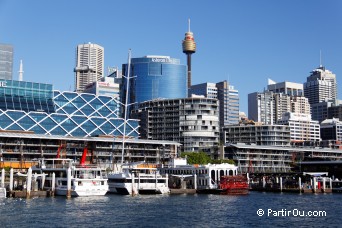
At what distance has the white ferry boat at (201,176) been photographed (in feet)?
443

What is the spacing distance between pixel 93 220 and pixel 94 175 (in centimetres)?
4671

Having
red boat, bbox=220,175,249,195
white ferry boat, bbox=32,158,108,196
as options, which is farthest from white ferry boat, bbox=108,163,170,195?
red boat, bbox=220,175,249,195

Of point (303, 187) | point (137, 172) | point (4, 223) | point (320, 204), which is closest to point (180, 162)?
point (137, 172)

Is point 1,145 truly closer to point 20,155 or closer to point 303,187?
point 20,155

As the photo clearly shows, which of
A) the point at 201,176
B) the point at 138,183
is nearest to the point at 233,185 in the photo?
the point at 201,176

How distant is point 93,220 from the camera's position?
7281 cm

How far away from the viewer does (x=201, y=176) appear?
13738 centimetres

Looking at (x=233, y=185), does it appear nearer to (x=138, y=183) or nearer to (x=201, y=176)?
(x=201, y=176)

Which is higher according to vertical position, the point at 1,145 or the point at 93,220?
the point at 1,145

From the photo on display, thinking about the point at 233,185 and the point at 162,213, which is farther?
the point at 233,185

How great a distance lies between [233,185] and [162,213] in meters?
48.4

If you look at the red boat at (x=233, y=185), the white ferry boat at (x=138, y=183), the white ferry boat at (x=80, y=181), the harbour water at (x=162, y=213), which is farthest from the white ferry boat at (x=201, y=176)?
the harbour water at (x=162, y=213)

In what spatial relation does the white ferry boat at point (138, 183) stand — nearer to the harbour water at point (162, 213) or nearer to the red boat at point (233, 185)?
the red boat at point (233, 185)

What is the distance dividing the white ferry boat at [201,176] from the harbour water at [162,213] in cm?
3183
